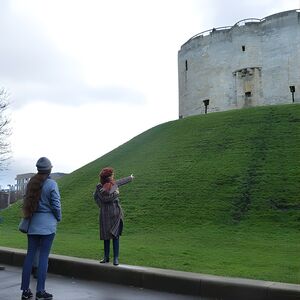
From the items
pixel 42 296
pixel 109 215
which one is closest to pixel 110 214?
pixel 109 215

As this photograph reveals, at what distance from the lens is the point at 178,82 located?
40.7m

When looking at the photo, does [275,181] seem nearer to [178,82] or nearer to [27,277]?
[27,277]

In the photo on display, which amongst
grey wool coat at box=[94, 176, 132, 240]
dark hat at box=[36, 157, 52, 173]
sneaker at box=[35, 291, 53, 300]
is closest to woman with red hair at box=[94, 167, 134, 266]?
grey wool coat at box=[94, 176, 132, 240]

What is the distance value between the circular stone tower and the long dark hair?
31294mm

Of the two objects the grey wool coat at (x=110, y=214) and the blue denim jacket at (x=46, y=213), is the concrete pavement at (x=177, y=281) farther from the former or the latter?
the blue denim jacket at (x=46, y=213)

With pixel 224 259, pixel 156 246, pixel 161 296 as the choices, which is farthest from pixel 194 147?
pixel 161 296

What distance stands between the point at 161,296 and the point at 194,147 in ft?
54.1

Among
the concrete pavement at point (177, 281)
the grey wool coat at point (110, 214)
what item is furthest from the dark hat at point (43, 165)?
the concrete pavement at point (177, 281)

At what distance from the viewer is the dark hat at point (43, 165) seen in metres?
5.32

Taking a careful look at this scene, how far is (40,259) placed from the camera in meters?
5.16

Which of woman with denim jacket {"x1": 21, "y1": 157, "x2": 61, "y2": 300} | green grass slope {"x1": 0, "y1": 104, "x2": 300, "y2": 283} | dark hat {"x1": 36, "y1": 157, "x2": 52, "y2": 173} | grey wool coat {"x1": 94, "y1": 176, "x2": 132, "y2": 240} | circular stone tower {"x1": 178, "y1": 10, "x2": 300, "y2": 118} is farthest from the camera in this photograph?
circular stone tower {"x1": 178, "y1": 10, "x2": 300, "y2": 118}

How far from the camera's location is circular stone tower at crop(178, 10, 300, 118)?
115 ft

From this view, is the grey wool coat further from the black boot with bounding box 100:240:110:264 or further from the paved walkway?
the paved walkway

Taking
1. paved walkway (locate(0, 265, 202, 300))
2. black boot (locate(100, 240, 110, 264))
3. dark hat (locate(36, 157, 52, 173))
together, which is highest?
dark hat (locate(36, 157, 52, 173))
